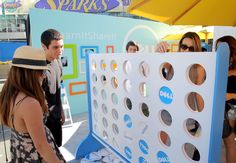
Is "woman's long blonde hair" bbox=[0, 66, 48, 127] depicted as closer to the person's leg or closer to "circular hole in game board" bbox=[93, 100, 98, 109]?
"circular hole in game board" bbox=[93, 100, 98, 109]

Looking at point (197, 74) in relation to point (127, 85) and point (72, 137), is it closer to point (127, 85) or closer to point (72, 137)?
point (127, 85)

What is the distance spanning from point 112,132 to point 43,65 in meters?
1.29

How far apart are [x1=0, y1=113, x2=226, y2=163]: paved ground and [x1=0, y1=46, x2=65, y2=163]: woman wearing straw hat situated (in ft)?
5.85

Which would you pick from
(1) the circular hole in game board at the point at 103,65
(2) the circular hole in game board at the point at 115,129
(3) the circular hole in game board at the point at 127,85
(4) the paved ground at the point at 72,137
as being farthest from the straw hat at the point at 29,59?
(4) the paved ground at the point at 72,137

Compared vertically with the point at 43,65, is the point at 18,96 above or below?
below

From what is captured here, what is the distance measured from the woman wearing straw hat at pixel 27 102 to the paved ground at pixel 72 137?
5.85 ft

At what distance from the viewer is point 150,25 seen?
24.6 ft

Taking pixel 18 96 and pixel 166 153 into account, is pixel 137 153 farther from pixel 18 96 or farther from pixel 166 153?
pixel 18 96

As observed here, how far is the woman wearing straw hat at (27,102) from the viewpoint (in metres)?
1.36

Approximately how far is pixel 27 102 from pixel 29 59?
10.7 inches

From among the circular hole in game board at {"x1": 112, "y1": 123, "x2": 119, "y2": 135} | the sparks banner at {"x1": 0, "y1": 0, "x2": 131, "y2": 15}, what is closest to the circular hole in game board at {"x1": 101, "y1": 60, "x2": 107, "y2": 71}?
the circular hole in game board at {"x1": 112, "y1": 123, "x2": 119, "y2": 135}

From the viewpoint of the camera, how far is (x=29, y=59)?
4.65 feet

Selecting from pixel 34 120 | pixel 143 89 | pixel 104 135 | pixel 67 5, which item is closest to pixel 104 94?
A: pixel 104 135

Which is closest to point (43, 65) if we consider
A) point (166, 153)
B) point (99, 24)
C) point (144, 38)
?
point (166, 153)
